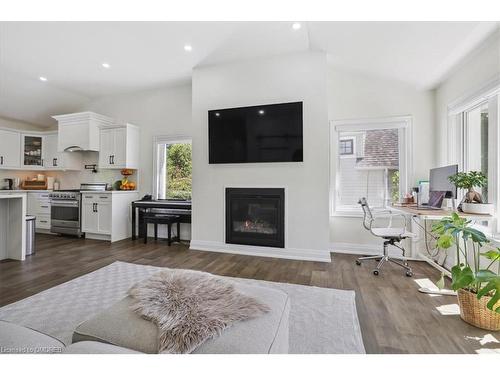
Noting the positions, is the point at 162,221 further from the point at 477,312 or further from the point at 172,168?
the point at 477,312

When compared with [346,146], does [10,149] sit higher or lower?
higher

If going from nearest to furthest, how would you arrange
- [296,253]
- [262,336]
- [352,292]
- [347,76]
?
[262,336], [352,292], [296,253], [347,76]

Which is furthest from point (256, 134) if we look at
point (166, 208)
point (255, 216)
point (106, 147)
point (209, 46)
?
point (106, 147)

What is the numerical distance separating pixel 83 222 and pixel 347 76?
528 cm

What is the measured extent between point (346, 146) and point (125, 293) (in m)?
3.54

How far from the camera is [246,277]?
277cm

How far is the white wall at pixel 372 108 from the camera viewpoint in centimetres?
353

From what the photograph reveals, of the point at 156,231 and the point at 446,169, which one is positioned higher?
the point at 446,169

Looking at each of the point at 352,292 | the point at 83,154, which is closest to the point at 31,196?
the point at 83,154

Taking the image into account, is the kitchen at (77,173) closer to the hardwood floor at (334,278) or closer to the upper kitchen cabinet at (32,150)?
the upper kitchen cabinet at (32,150)

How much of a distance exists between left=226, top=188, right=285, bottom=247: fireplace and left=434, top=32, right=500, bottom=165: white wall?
2.24m

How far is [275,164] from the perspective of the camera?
Result: 3582 millimetres

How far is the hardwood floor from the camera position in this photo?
1668 mm
